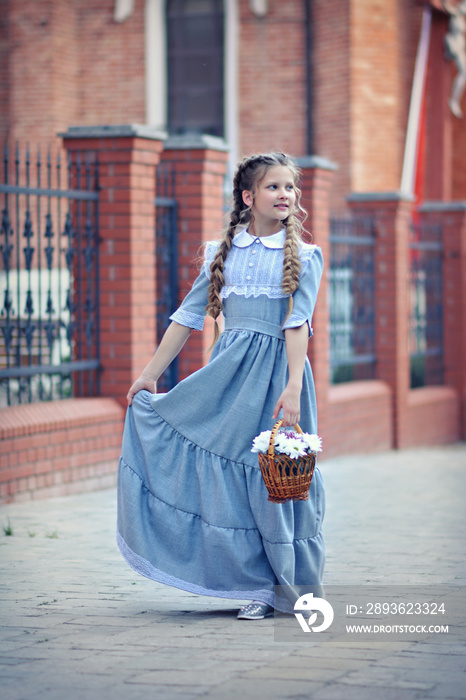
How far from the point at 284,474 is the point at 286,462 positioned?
4 cm

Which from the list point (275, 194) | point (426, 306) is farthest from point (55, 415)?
point (426, 306)

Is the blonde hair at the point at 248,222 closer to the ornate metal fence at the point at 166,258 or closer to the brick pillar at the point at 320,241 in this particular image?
the ornate metal fence at the point at 166,258

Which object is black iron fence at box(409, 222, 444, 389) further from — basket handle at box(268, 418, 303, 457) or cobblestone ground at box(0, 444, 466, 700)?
basket handle at box(268, 418, 303, 457)

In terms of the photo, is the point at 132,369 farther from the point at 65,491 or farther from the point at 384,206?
the point at 384,206

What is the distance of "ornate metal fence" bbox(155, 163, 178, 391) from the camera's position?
31.3ft

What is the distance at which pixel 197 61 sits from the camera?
1700 centimetres

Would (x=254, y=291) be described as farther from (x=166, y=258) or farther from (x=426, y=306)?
(x=426, y=306)

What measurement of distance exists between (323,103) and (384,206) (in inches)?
165

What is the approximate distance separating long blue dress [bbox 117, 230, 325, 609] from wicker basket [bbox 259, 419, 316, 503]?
237 mm

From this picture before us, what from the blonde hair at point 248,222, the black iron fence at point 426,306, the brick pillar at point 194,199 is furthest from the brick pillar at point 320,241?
the blonde hair at point 248,222

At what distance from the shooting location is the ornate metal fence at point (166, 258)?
9.55 meters

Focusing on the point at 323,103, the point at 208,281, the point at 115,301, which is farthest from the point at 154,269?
the point at 323,103

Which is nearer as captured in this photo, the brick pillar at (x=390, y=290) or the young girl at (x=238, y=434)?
the young girl at (x=238, y=434)

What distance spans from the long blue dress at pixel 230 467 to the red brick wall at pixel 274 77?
11.7m
